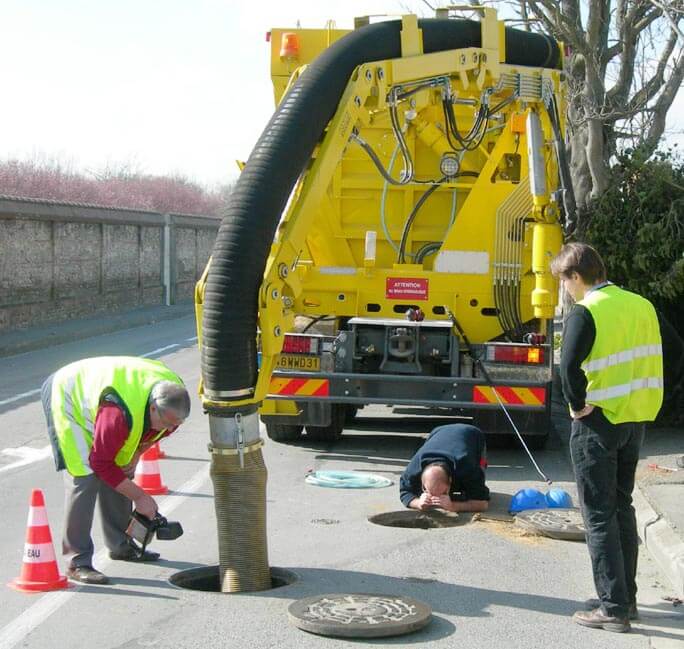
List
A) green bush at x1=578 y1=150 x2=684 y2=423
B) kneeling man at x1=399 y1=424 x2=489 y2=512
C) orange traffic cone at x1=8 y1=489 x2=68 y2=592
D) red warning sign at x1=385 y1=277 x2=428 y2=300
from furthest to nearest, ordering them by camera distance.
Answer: green bush at x1=578 y1=150 x2=684 y2=423 → red warning sign at x1=385 y1=277 x2=428 y2=300 → kneeling man at x1=399 y1=424 x2=489 y2=512 → orange traffic cone at x1=8 y1=489 x2=68 y2=592

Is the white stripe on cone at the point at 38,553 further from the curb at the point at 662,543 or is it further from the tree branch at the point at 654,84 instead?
the tree branch at the point at 654,84

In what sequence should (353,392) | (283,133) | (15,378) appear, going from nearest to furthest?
(283,133), (353,392), (15,378)

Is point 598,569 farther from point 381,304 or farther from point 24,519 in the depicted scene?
point 381,304

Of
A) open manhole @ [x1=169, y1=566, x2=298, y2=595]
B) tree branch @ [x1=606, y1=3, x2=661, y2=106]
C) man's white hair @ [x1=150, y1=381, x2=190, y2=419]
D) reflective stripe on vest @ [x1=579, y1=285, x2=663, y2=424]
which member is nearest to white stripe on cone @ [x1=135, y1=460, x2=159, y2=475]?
open manhole @ [x1=169, y1=566, x2=298, y2=595]

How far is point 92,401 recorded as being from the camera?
6977mm

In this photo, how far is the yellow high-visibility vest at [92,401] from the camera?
272 inches

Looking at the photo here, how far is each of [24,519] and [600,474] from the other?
13.9ft

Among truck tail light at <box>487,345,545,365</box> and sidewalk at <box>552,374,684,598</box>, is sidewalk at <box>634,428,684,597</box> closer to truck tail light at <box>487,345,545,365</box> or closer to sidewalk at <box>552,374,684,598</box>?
sidewalk at <box>552,374,684,598</box>

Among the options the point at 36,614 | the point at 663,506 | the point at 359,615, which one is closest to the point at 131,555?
the point at 36,614

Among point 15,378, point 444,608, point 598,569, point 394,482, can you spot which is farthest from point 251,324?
point 15,378

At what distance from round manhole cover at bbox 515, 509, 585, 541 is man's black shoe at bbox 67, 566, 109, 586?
305cm

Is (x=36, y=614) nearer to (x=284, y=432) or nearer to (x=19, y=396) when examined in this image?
(x=284, y=432)

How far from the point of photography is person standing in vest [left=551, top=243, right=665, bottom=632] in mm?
6207

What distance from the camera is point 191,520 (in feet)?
28.2
